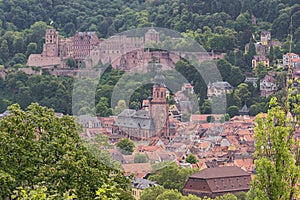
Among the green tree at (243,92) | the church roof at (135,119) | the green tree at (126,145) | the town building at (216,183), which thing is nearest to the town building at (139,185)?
the green tree at (126,145)

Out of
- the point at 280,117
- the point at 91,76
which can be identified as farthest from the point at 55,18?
the point at 280,117

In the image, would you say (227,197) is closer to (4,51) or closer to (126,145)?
(126,145)

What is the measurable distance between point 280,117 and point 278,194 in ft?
3.41

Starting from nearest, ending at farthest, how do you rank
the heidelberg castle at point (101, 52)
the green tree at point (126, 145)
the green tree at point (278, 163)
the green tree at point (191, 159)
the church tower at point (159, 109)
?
1. the green tree at point (278, 163)
2. the green tree at point (126, 145)
3. the green tree at point (191, 159)
4. the church tower at point (159, 109)
5. the heidelberg castle at point (101, 52)

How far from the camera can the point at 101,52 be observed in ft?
253

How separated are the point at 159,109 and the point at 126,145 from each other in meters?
11.1

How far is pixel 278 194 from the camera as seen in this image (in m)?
14.3

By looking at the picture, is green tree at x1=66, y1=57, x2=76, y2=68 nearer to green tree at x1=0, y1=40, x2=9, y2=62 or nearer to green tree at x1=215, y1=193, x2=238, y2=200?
green tree at x1=0, y1=40, x2=9, y2=62

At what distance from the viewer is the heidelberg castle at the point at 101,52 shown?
233 ft

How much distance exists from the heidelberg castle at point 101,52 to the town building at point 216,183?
2347cm

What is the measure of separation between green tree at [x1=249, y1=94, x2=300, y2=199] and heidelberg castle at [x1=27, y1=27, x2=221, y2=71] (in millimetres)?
51778

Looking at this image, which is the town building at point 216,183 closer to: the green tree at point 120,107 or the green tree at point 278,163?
the green tree at point 120,107

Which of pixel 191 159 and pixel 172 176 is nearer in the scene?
pixel 172 176

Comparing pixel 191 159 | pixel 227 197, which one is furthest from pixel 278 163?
pixel 191 159
